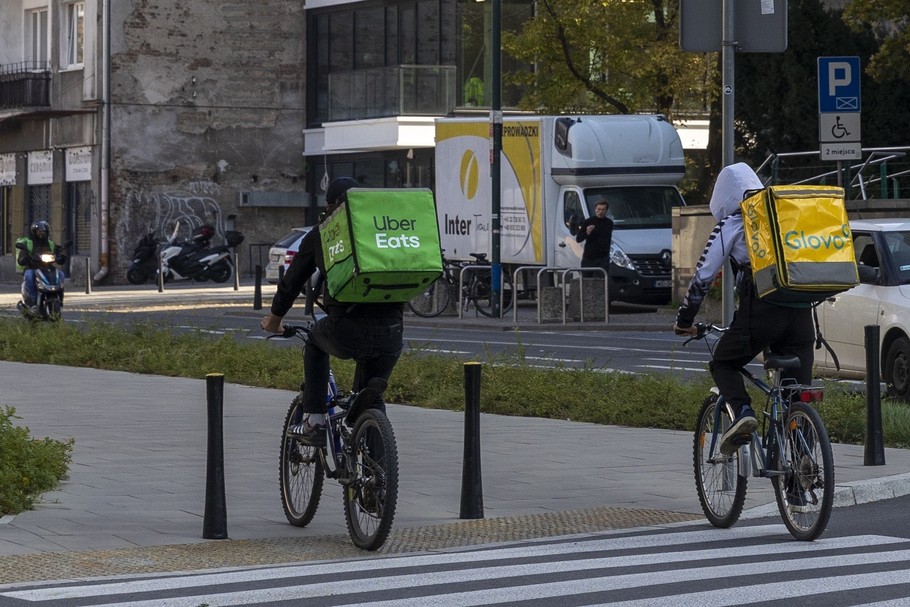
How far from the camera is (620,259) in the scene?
30.6 m

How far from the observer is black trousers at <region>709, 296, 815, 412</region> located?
8.74 m

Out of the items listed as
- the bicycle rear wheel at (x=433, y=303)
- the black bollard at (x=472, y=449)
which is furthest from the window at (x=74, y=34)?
the black bollard at (x=472, y=449)

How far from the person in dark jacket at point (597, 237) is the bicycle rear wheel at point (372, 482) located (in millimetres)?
21010

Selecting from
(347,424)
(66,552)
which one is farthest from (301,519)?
(66,552)

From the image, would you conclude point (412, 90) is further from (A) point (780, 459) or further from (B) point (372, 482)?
(B) point (372, 482)

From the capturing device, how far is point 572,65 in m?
35.9

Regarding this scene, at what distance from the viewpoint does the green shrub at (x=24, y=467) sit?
9555 mm

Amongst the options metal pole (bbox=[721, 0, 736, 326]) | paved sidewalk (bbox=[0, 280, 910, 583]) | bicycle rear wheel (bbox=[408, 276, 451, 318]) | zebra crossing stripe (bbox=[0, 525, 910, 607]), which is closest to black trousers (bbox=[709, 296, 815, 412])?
zebra crossing stripe (bbox=[0, 525, 910, 607])

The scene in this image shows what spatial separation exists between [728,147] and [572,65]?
2492cm

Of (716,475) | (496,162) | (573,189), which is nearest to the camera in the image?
(716,475)

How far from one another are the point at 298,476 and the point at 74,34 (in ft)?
138

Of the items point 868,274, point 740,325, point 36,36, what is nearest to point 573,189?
point 868,274

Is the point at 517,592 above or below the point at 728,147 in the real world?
below

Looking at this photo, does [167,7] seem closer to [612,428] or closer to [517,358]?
[517,358]
